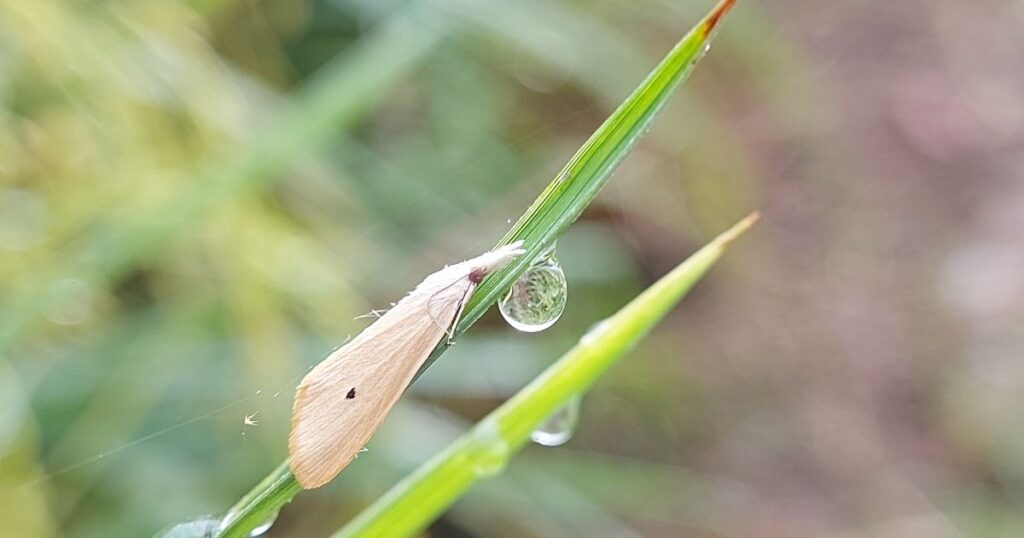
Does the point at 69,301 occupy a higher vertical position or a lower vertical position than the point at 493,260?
lower

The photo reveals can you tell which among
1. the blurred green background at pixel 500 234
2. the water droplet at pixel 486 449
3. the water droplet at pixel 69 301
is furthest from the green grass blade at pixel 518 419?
the water droplet at pixel 69 301

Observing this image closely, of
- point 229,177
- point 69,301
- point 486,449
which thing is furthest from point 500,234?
point 486,449

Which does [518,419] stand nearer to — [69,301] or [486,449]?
[486,449]

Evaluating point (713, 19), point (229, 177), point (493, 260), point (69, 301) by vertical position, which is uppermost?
point (713, 19)

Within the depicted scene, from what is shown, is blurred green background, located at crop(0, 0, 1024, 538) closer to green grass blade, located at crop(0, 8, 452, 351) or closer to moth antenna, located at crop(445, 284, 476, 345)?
green grass blade, located at crop(0, 8, 452, 351)

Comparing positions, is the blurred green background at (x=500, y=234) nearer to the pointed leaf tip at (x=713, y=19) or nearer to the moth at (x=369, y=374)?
the moth at (x=369, y=374)
